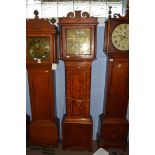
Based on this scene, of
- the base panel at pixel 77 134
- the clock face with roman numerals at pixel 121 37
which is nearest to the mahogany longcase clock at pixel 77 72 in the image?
the base panel at pixel 77 134

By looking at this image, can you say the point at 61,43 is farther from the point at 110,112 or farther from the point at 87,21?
the point at 110,112

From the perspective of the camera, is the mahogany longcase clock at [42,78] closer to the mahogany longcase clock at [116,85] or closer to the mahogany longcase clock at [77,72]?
the mahogany longcase clock at [77,72]

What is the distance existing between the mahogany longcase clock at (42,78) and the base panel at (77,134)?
5.7 inches

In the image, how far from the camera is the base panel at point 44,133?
290 cm

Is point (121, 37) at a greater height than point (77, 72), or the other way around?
point (121, 37)

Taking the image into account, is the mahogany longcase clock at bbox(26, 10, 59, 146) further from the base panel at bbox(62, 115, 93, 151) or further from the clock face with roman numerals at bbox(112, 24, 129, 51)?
the clock face with roman numerals at bbox(112, 24, 129, 51)

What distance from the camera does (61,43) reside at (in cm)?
253

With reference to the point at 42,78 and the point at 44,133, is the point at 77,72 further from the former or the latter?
the point at 44,133

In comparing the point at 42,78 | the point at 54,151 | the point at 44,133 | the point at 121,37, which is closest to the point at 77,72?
the point at 42,78

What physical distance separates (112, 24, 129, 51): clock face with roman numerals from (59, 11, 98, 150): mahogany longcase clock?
0.25 meters

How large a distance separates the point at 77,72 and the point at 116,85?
0.52 metres

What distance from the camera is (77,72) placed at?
8.66ft
